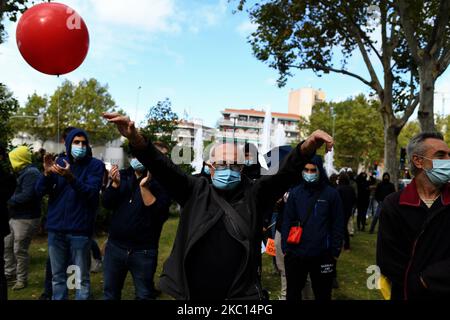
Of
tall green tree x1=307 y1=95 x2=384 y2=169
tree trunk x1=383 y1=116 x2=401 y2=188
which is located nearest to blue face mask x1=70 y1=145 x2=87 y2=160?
tree trunk x1=383 y1=116 x2=401 y2=188

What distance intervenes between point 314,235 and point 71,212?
102 inches

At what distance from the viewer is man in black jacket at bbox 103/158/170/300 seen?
417 cm

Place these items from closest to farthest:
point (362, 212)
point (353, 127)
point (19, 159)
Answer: point (19, 159)
point (362, 212)
point (353, 127)

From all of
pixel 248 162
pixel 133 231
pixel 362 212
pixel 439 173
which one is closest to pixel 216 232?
pixel 248 162

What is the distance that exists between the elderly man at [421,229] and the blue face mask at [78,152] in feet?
10.5

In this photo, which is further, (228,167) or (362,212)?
(362,212)

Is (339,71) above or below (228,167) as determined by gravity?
above

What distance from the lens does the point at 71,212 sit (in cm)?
Answer: 457

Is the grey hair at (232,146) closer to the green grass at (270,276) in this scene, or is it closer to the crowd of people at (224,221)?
the crowd of people at (224,221)

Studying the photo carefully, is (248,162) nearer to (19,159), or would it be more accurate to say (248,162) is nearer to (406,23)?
(19,159)

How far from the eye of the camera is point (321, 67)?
16.5 m
